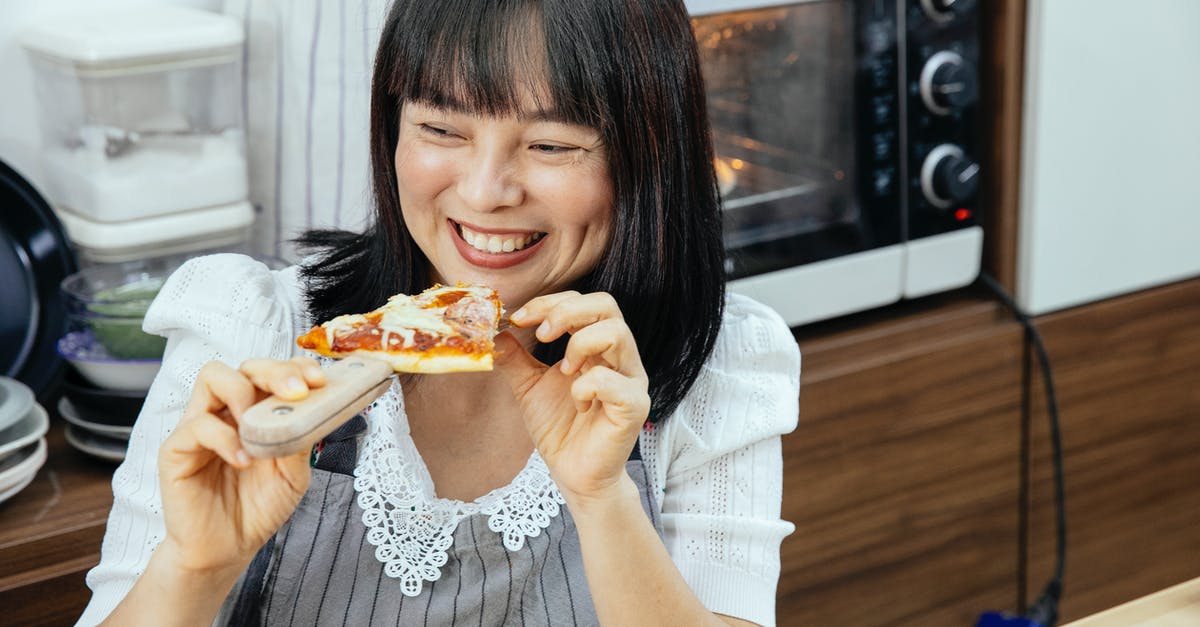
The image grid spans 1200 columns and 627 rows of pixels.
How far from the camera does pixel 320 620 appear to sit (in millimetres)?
1194

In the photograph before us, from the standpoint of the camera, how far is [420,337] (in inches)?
38.1

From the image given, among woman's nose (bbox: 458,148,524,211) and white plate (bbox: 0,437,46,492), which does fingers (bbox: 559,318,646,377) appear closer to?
woman's nose (bbox: 458,148,524,211)

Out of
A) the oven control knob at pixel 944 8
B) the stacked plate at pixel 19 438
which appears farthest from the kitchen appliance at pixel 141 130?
the oven control knob at pixel 944 8

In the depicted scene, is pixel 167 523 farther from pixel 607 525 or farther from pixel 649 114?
pixel 649 114

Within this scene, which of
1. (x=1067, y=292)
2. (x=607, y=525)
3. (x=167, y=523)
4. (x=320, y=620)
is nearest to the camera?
(x=167, y=523)

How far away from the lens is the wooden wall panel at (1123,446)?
199 centimetres

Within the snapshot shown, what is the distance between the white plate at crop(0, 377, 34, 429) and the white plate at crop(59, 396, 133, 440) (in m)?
0.06

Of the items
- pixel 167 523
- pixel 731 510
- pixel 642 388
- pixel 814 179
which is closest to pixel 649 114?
pixel 642 388

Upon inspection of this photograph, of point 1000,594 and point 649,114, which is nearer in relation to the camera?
point 649,114

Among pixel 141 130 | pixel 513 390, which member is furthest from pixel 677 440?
pixel 141 130

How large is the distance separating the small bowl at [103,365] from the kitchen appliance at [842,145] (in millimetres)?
720

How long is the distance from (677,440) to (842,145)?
67cm

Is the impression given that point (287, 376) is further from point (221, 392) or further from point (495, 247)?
point (495, 247)

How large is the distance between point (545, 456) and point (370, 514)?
0.68 feet
